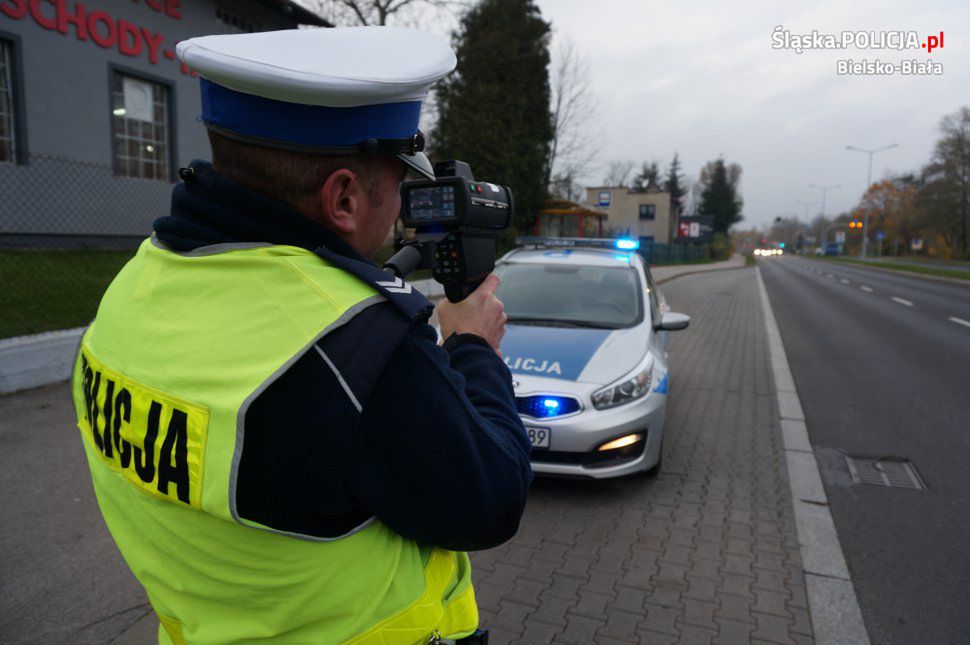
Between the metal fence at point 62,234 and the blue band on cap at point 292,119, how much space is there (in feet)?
21.2

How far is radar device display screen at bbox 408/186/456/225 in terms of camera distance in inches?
56.6

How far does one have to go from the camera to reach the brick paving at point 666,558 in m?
2.96

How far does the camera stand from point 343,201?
42.1 inches

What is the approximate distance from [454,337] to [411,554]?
43 centimetres

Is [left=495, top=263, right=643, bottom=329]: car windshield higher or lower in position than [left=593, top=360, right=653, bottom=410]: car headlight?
higher

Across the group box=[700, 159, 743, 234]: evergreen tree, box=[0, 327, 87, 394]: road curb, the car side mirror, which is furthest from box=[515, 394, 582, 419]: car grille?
box=[700, 159, 743, 234]: evergreen tree

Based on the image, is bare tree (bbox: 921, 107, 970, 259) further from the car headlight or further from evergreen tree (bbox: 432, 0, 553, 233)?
the car headlight

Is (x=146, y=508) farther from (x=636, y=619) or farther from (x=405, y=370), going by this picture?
(x=636, y=619)

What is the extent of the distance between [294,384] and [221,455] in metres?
0.14

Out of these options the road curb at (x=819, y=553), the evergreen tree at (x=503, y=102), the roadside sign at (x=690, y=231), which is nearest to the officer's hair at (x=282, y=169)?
the road curb at (x=819, y=553)

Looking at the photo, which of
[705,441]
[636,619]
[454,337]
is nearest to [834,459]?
[705,441]

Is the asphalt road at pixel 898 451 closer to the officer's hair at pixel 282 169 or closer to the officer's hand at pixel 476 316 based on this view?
the officer's hand at pixel 476 316

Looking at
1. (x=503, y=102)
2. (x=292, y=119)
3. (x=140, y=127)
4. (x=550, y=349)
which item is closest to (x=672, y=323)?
(x=550, y=349)

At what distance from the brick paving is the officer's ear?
2.35 meters
